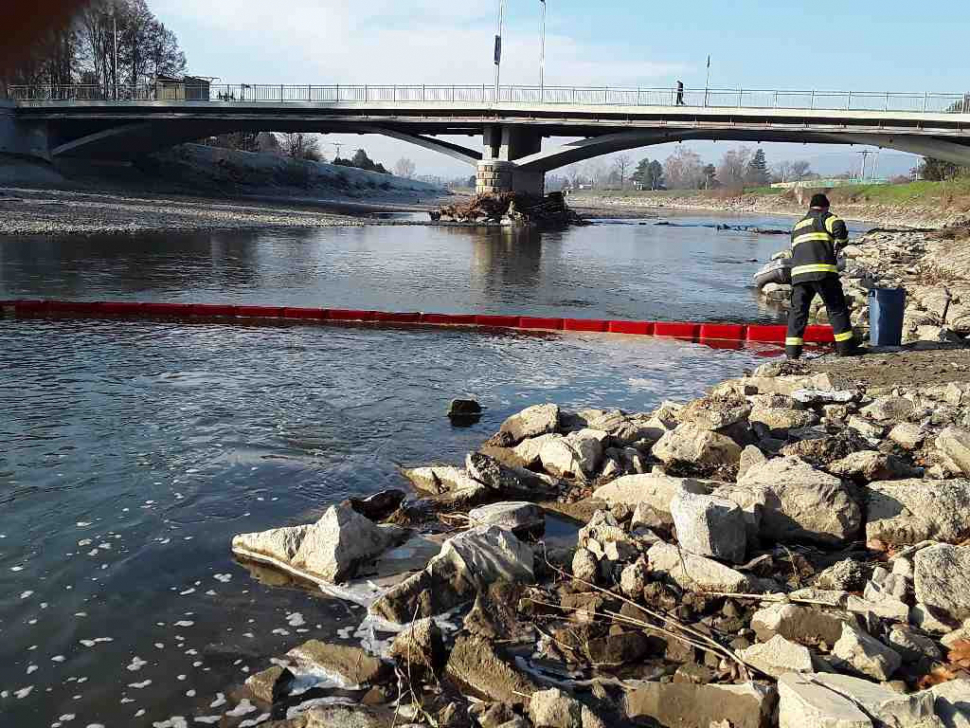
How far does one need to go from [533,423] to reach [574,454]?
0.95 metres

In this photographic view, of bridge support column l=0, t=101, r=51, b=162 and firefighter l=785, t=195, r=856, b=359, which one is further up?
bridge support column l=0, t=101, r=51, b=162

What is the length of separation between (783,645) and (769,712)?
415 millimetres

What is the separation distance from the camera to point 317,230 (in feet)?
134

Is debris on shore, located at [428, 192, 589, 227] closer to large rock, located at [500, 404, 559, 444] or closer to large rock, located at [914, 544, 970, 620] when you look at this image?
large rock, located at [500, 404, 559, 444]

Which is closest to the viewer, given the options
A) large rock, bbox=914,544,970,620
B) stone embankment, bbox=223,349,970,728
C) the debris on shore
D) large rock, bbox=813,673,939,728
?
large rock, bbox=813,673,939,728

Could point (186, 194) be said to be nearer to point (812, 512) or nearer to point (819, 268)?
point (819, 268)

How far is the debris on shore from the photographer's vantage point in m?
55.4

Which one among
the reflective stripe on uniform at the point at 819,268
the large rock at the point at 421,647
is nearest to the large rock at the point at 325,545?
the large rock at the point at 421,647

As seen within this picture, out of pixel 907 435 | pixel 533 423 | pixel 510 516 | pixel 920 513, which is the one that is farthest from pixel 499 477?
pixel 907 435

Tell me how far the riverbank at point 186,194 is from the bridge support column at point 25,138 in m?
2.07

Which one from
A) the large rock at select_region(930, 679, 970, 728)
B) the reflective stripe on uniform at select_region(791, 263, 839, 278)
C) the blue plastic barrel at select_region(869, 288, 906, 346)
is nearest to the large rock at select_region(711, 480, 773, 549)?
the large rock at select_region(930, 679, 970, 728)

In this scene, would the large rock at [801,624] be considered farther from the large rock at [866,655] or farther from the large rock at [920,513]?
the large rock at [920,513]

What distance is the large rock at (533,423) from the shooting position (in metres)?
7.41

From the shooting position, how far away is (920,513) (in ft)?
16.8
